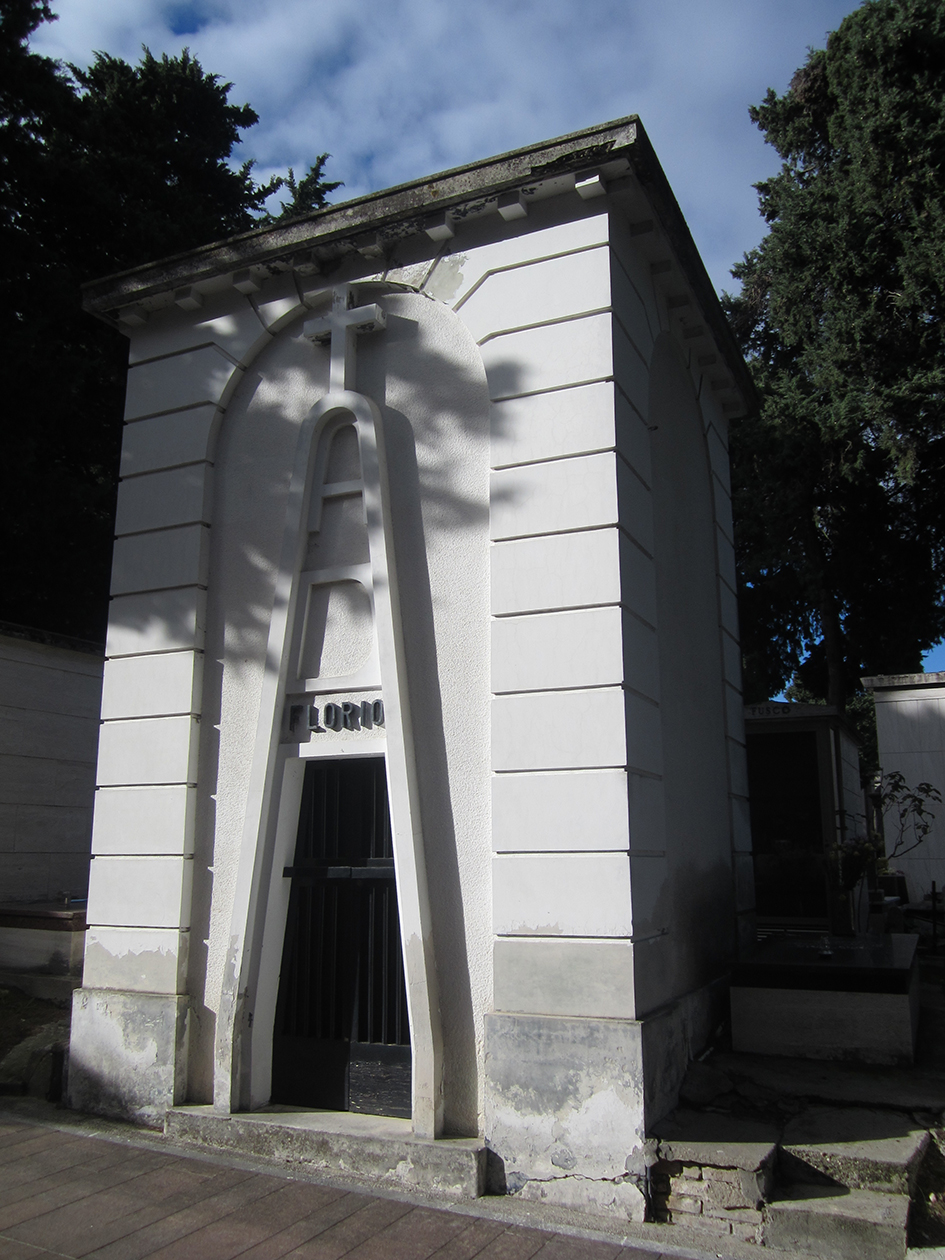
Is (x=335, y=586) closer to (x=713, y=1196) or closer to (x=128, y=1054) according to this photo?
(x=128, y=1054)

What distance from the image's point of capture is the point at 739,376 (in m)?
8.29

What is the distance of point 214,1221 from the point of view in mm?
4348

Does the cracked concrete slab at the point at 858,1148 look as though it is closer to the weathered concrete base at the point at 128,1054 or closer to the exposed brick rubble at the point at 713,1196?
the exposed brick rubble at the point at 713,1196

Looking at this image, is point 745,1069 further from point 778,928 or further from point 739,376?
point 778,928

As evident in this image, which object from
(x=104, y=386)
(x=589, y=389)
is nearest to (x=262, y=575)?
(x=589, y=389)

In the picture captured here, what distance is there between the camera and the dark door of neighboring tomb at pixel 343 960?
5.54 metres

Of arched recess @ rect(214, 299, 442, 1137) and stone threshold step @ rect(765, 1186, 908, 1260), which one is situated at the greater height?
arched recess @ rect(214, 299, 442, 1137)

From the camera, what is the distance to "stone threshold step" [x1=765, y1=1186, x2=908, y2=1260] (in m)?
3.94

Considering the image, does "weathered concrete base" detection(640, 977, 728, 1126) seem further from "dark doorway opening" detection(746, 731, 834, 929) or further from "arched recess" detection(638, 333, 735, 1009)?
"dark doorway opening" detection(746, 731, 834, 929)

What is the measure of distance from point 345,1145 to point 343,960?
1071mm

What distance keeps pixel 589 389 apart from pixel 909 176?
1635 cm

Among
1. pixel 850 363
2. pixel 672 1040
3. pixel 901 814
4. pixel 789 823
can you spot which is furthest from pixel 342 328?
pixel 850 363

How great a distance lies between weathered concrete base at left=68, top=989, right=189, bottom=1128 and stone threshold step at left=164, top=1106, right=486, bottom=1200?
0.78 ft

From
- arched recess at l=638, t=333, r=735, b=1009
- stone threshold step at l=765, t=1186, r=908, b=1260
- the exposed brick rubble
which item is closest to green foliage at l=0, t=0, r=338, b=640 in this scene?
arched recess at l=638, t=333, r=735, b=1009
